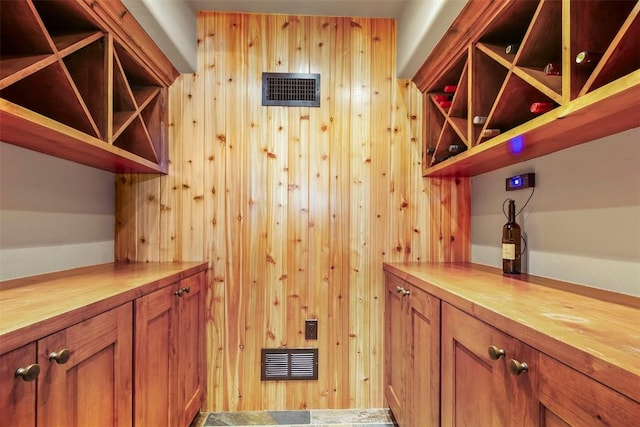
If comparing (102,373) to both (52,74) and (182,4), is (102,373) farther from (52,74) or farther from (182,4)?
(182,4)

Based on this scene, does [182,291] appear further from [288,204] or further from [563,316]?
[563,316]

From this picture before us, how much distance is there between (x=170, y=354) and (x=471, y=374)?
4.24 ft

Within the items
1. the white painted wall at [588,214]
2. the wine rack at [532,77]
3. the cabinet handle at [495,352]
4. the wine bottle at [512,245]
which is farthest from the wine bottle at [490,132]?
the cabinet handle at [495,352]

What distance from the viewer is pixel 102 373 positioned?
3.38 feet

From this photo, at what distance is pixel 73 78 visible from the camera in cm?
145

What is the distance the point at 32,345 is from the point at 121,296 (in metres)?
0.36

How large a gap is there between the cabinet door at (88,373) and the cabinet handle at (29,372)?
36mm

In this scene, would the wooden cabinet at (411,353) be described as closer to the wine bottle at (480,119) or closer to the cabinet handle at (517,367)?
the cabinet handle at (517,367)

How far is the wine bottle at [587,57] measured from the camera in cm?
87

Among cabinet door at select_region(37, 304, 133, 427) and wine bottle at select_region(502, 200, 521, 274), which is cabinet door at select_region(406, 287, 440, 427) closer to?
wine bottle at select_region(502, 200, 521, 274)

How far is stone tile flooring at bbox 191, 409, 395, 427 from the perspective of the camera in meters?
1.90

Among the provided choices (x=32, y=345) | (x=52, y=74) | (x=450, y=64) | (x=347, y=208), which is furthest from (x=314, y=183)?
(x=32, y=345)

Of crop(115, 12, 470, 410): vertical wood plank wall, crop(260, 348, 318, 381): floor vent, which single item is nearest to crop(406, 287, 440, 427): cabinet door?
crop(115, 12, 470, 410): vertical wood plank wall

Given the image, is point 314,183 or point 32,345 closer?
point 32,345
